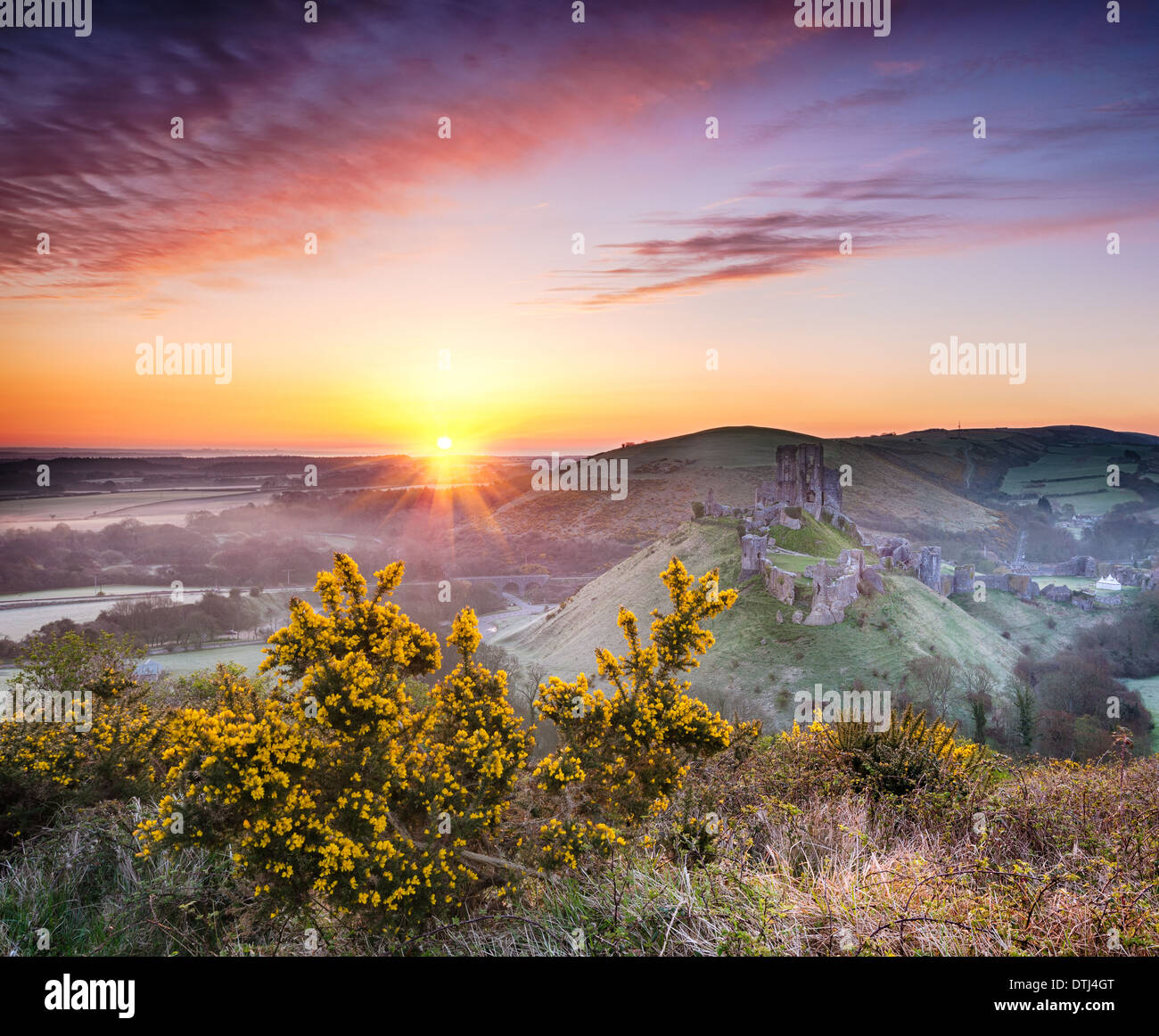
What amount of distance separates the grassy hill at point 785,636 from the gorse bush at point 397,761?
23620 mm

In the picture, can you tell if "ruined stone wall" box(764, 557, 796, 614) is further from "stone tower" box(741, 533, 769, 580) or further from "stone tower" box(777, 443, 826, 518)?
"stone tower" box(777, 443, 826, 518)

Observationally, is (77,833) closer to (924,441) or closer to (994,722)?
(994,722)

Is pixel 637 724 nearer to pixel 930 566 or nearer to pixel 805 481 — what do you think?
pixel 930 566

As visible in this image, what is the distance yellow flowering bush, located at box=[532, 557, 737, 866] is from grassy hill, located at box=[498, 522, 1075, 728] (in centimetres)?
2345

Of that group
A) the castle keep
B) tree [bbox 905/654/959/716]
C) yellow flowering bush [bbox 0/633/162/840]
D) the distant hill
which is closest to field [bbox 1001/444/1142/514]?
the distant hill

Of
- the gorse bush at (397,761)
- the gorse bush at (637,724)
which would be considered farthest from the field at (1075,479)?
the gorse bush at (397,761)

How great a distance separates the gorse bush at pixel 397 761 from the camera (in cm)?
407

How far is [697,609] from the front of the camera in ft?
19.4

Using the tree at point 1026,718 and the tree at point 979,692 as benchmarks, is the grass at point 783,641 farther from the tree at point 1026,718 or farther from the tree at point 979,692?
the tree at point 1026,718

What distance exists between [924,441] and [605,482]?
6468 centimetres

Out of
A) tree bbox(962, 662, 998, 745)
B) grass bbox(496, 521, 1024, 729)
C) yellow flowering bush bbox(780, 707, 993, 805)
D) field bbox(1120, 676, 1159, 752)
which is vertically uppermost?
yellow flowering bush bbox(780, 707, 993, 805)

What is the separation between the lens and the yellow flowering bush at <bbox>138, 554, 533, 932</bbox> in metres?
4.05
